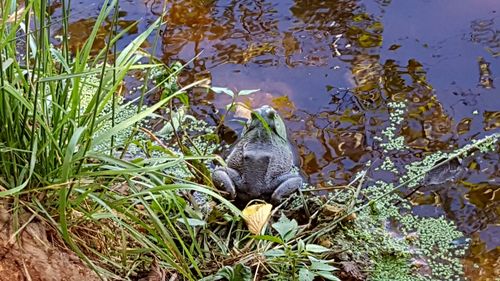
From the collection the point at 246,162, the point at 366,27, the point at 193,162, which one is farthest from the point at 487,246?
the point at 366,27

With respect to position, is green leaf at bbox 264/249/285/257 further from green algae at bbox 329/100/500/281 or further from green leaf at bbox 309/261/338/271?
green algae at bbox 329/100/500/281

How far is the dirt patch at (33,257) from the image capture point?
1.44 metres

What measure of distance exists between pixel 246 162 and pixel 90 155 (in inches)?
38.1

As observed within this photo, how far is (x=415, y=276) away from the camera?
223 centimetres

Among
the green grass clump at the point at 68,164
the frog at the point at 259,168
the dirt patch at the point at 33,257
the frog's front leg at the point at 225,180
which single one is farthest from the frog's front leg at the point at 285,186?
the dirt patch at the point at 33,257

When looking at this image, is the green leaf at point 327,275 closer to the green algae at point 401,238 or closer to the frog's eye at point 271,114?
the green algae at point 401,238

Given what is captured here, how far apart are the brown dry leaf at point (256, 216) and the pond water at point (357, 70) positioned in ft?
1.57

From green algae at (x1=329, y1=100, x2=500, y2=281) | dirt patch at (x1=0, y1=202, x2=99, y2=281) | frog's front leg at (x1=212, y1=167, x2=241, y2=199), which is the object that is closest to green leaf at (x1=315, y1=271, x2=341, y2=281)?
green algae at (x1=329, y1=100, x2=500, y2=281)

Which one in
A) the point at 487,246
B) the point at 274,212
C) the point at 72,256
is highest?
the point at 72,256

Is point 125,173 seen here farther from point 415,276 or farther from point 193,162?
point 415,276

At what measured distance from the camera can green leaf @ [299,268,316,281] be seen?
188 cm

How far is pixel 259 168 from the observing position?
2486mm

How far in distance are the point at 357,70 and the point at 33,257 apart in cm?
201

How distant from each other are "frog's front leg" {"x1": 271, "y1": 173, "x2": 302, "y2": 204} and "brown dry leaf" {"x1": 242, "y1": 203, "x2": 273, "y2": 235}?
0.18 meters
